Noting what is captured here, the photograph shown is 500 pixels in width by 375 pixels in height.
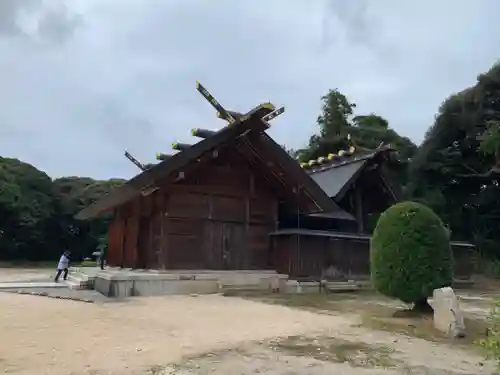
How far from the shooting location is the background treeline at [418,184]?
89.1ft

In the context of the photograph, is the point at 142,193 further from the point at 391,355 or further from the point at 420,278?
the point at 391,355

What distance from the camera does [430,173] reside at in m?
28.5

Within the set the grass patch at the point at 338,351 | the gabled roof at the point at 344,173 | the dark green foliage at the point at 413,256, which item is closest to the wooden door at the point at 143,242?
the gabled roof at the point at 344,173

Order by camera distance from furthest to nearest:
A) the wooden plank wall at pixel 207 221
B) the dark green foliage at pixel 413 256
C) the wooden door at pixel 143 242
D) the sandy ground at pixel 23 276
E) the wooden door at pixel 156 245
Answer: the sandy ground at pixel 23 276
the wooden door at pixel 143 242
the wooden plank wall at pixel 207 221
the wooden door at pixel 156 245
the dark green foliage at pixel 413 256

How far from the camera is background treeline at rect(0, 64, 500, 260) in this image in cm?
2717

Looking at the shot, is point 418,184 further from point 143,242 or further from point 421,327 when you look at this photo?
Result: point 421,327

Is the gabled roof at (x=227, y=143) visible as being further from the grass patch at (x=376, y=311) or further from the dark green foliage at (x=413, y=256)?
the dark green foliage at (x=413, y=256)

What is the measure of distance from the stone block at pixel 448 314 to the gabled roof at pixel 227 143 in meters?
7.47

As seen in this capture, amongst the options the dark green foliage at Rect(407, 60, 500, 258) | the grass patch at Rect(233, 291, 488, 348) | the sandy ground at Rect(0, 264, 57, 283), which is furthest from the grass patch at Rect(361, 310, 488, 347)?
the dark green foliage at Rect(407, 60, 500, 258)

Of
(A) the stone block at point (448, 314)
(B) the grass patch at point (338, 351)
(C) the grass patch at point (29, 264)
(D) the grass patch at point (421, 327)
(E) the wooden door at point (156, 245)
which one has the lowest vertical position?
(B) the grass patch at point (338, 351)

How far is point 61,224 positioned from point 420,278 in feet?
92.5

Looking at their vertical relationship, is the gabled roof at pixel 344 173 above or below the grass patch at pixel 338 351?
above

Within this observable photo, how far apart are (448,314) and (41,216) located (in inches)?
1125

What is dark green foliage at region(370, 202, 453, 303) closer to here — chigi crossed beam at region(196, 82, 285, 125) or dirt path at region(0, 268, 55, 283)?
chigi crossed beam at region(196, 82, 285, 125)
